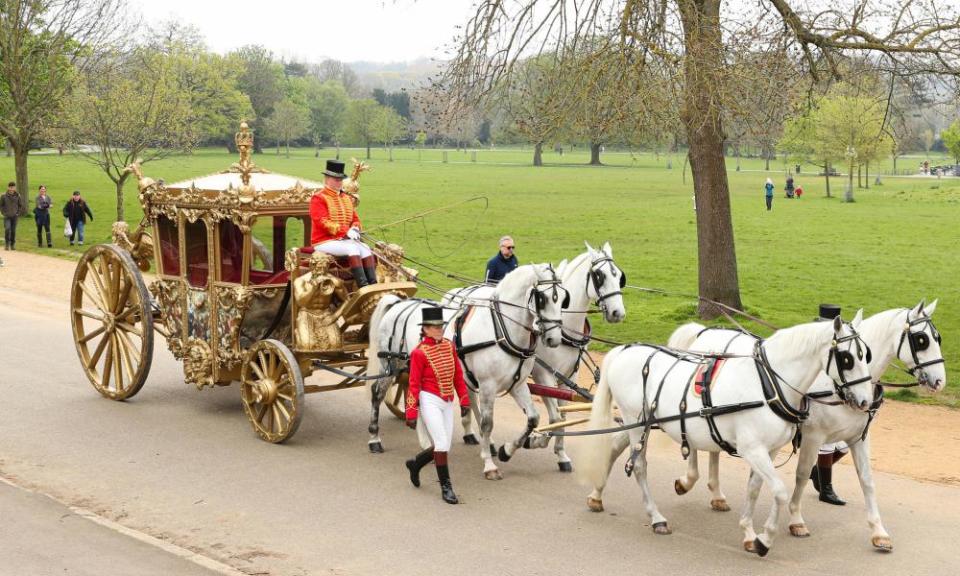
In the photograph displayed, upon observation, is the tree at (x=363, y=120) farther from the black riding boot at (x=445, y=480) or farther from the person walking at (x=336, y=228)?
the black riding boot at (x=445, y=480)

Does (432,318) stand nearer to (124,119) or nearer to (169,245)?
(169,245)

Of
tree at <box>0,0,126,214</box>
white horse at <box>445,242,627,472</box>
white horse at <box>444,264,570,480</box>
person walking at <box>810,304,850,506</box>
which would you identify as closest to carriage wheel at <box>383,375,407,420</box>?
white horse at <box>445,242,627,472</box>

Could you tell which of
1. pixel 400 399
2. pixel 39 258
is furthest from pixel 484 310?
pixel 39 258

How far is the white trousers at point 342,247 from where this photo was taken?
11633mm

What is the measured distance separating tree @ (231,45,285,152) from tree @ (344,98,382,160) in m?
7.82

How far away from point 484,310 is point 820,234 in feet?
94.9

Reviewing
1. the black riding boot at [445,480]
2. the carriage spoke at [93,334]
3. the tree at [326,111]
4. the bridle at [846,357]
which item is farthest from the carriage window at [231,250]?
the tree at [326,111]

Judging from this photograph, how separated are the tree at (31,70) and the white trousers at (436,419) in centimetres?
3210

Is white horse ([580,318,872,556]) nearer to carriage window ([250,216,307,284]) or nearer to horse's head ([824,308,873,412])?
horse's head ([824,308,873,412])

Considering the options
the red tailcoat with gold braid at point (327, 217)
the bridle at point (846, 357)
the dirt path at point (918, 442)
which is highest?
the red tailcoat with gold braid at point (327, 217)

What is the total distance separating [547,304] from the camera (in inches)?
404

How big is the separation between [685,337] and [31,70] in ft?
116

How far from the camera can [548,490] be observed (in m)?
10.1

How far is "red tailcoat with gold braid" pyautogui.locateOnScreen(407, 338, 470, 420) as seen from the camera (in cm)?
980
